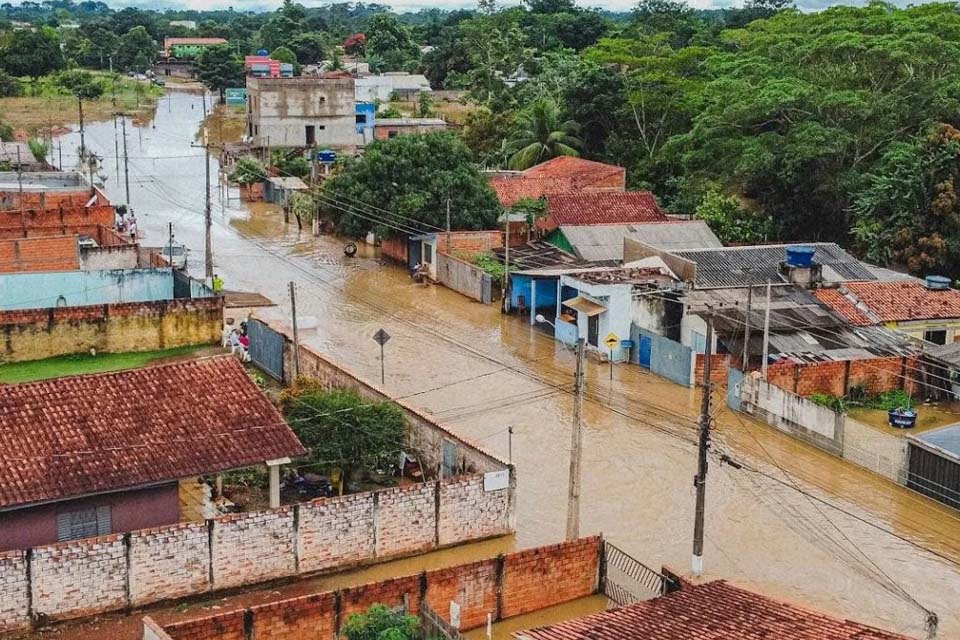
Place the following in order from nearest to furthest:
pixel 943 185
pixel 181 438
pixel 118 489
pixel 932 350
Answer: pixel 118 489 < pixel 181 438 < pixel 932 350 < pixel 943 185

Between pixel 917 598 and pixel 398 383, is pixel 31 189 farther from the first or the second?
pixel 917 598

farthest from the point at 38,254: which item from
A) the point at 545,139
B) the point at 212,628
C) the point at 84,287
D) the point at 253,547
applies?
the point at 545,139

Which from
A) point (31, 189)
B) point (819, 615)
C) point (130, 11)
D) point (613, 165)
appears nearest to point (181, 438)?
point (819, 615)

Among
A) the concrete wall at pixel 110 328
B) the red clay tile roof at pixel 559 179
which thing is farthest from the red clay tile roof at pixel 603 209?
the concrete wall at pixel 110 328

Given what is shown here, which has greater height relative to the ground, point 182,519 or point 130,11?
point 130,11

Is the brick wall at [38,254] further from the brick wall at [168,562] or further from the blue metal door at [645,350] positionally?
the brick wall at [168,562]
